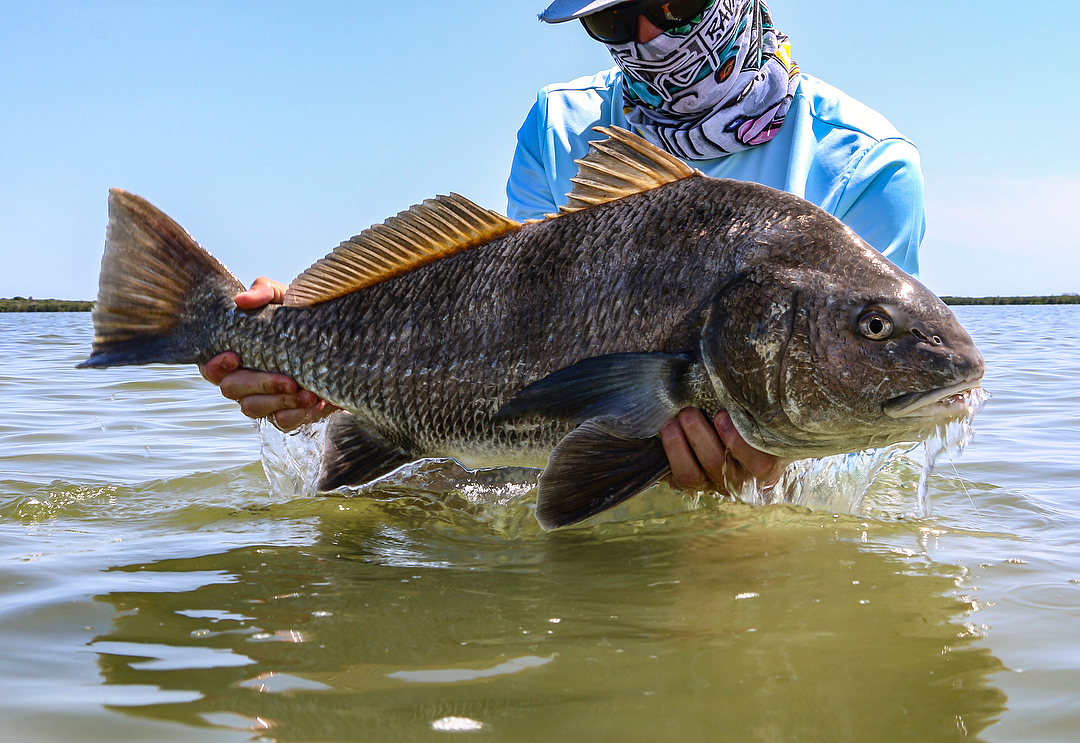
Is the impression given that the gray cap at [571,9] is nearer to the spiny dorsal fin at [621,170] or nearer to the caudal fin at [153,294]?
the spiny dorsal fin at [621,170]

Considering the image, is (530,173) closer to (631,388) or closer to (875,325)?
(631,388)

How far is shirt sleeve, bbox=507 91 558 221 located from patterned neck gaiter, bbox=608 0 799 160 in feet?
2.47

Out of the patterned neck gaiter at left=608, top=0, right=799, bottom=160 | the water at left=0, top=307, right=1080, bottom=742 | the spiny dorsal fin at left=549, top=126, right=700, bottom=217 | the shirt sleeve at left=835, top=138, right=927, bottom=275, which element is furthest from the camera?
the patterned neck gaiter at left=608, top=0, right=799, bottom=160

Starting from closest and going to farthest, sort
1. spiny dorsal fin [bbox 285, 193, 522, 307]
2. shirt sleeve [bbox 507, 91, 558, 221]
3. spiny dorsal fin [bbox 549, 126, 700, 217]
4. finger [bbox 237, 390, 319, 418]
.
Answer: spiny dorsal fin [bbox 549, 126, 700, 217]
spiny dorsal fin [bbox 285, 193, 522, 307]
finger [bbox 237, 390, 319, 418]
shirt sleeve [bbox 507, 91, 558, 221]

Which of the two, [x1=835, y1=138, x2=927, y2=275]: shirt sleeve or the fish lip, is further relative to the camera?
[x1=835, y1=138, x2=927, y2=275]: shirt sleeve

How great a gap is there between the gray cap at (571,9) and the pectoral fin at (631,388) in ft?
6.29

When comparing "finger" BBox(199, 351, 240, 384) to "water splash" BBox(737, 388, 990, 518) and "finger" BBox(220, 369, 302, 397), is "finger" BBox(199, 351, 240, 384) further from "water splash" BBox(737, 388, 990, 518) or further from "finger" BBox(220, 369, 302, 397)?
"water splash" BBox(737, 388, 990, 518)

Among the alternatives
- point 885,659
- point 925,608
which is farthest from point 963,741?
point 925,608

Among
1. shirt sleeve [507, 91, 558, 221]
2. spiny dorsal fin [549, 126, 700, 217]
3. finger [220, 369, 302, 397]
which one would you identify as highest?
shirt sleeve [507, 91, 558, 221]

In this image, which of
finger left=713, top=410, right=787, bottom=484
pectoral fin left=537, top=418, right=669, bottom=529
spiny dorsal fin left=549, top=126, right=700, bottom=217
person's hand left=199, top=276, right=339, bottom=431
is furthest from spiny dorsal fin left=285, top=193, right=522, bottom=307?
finger left=713, top=410, right=787, bottom=484

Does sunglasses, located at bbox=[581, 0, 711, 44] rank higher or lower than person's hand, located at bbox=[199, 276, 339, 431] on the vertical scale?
higher

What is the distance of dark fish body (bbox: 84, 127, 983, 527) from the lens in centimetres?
267

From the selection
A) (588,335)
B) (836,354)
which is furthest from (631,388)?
(836,354)

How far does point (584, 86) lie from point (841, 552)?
133 inches
